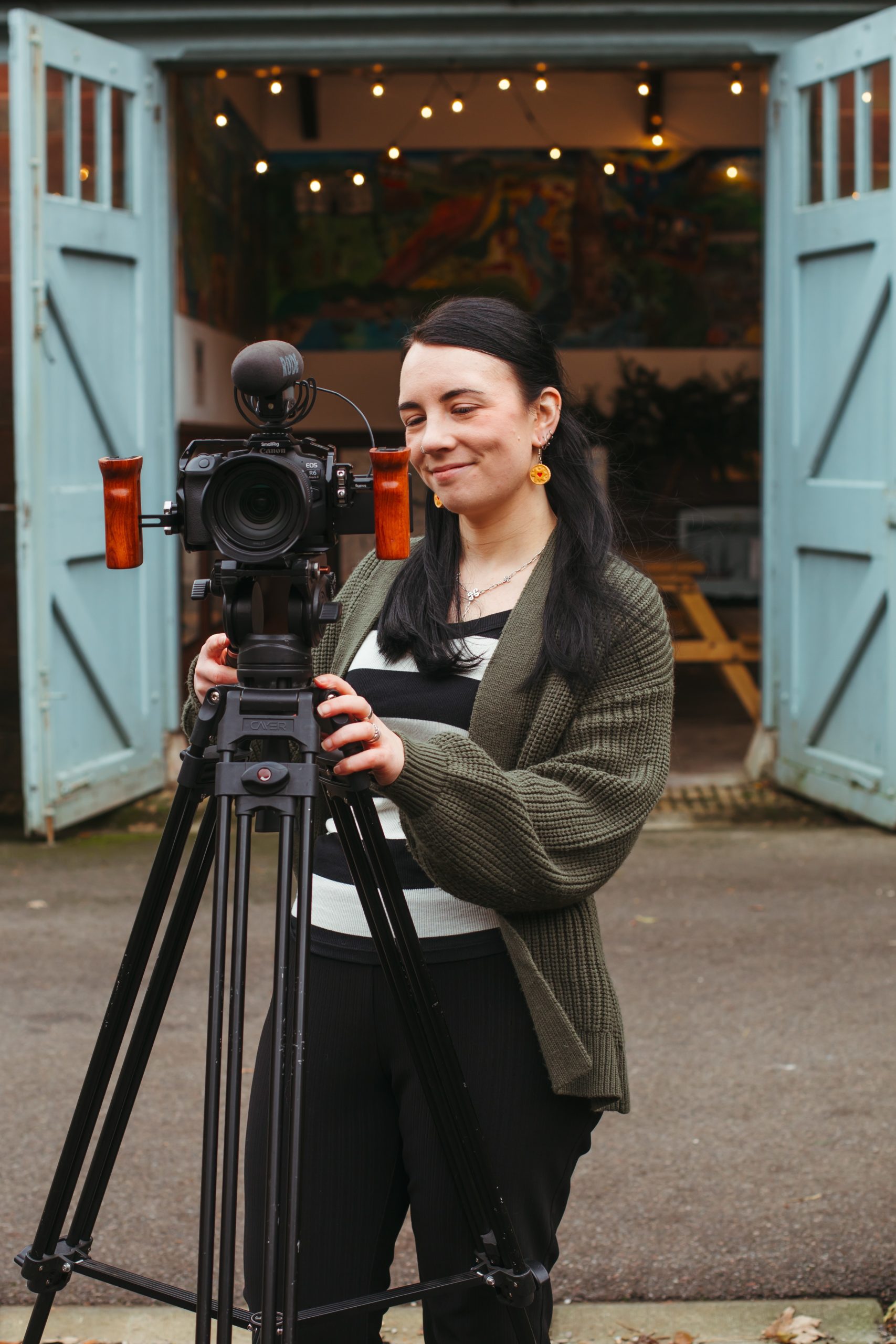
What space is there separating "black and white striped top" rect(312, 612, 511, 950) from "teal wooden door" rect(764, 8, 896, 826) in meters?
4.34

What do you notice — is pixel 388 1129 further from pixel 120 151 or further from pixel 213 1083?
pixel 120 151

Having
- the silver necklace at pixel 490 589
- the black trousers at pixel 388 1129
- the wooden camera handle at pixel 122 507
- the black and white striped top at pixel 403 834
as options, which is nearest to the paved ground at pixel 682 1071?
the black trousers at pixel 388 1129

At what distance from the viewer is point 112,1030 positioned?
1960 millimetres

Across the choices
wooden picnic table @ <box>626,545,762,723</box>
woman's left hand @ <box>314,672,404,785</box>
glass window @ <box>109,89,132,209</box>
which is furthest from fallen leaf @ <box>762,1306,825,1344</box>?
wooden picnic table @ <box>626,545,762,723</box>

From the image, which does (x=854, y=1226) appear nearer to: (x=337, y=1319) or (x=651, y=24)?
(x=337, y=1319)

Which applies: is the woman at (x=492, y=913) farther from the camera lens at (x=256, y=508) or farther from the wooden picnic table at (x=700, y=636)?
the wooden picnic table at (x=700, y=636)

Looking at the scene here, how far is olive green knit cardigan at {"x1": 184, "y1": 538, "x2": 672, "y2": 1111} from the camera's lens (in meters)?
1.96

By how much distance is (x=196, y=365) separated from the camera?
30.7 feet

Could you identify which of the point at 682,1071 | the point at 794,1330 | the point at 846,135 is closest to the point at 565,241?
the point at 846,135

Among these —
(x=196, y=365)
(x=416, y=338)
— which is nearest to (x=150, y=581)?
(x=196, y=365)

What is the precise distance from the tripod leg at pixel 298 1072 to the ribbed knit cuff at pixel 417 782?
146mm

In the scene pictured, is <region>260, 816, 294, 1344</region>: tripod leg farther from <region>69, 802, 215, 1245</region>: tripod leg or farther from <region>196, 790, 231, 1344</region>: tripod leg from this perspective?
<region>69, 802, 215, 1245</region>: tripod leg

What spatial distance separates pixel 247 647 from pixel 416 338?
2.00 feet

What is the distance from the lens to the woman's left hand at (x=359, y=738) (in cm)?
176
